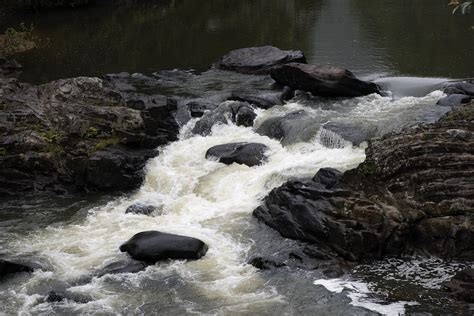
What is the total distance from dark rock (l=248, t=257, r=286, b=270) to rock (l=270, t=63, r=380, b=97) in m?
10.2

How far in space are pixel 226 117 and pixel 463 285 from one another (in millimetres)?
11110

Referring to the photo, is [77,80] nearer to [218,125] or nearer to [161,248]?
[218,125]

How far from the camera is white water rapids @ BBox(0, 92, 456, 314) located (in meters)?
12.4

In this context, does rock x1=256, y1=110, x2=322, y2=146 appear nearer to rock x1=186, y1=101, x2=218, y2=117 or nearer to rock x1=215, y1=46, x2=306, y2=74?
rock x1=186, y1=101, x2=218, y2=117

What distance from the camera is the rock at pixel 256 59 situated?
2662cm

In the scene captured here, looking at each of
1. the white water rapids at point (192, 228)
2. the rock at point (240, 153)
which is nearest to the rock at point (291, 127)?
the white water rapids at point (192, 228)

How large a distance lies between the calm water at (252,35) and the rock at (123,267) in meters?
15.4

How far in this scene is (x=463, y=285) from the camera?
1184 cm

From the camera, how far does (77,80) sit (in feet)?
70.1

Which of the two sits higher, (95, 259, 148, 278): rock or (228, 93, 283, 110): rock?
(228, 93, 283, 110): rock

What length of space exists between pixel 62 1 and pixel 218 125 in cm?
2790

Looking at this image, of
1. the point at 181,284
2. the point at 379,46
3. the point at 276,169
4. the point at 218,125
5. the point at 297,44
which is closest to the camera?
the point at 181,284

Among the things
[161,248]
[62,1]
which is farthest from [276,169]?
[62,1]

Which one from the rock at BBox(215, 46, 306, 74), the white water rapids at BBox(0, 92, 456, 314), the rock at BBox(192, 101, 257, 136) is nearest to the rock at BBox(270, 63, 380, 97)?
the white water rapids at BBox(0, 92, 456, 314)
